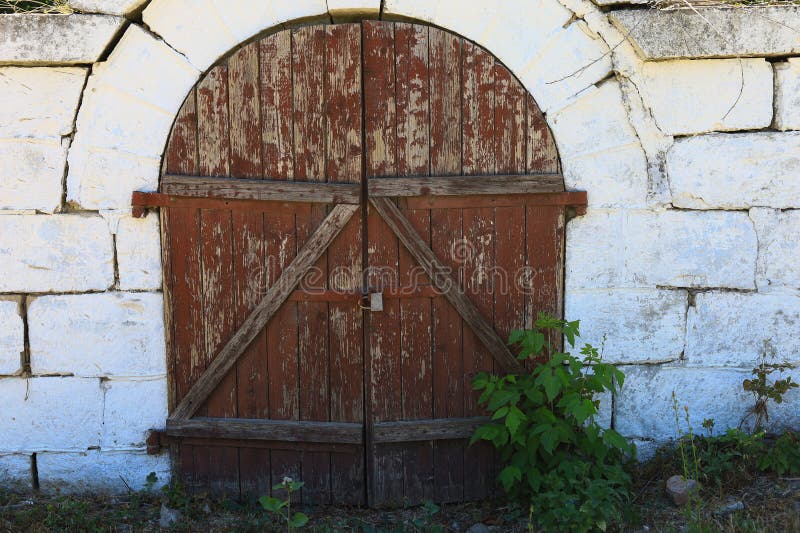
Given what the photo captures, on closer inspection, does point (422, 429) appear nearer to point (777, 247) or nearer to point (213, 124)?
point (213, 124)

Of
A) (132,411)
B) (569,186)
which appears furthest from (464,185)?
(132,411)

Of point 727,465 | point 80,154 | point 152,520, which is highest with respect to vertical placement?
point 80,154

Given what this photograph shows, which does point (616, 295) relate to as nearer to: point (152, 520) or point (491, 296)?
point (491, 296)

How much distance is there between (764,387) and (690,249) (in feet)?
2.67

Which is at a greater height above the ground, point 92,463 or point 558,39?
point 558,39

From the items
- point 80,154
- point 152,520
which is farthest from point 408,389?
point 80,154

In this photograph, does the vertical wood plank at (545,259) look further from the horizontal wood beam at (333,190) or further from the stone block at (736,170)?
the stone block at (736,170)

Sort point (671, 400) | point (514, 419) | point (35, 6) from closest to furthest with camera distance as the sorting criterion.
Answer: point (514, 419) → point (671, 400) → point (35, 6)

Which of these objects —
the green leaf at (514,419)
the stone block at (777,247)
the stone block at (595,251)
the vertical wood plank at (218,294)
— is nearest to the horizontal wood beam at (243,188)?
the vertical wood plank at (218,294)

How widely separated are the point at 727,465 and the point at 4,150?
404 cm

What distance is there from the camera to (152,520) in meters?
3.83

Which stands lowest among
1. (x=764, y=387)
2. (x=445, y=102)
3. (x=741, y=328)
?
(x=764, y=387)

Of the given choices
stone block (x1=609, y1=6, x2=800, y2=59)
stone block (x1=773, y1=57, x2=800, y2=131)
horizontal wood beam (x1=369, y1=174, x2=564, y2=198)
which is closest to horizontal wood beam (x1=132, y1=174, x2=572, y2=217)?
horizontal wood beam (x1=369, y1=174, x2=564, y2=198)

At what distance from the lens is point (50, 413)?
13.2 feet
